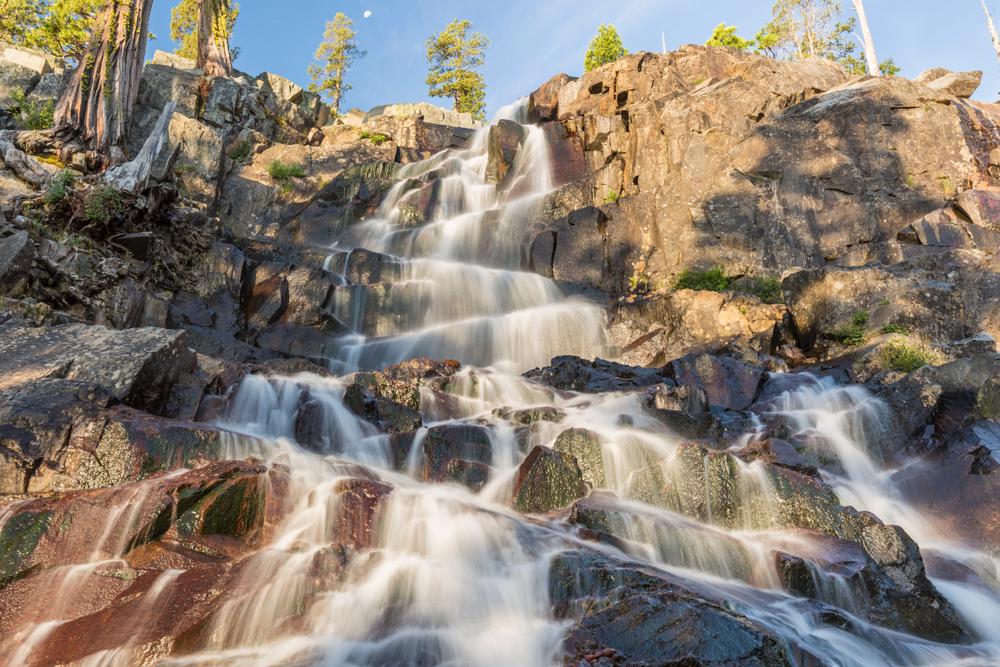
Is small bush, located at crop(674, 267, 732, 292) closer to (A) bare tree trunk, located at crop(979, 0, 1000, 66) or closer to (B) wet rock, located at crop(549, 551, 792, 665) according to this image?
(B) wet rock, located at crop(549, 551, 792, 665)

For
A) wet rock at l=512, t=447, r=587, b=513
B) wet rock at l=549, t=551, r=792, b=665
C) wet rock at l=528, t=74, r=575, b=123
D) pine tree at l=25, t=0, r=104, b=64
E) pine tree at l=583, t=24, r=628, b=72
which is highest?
pine tree at l=583, t=24, r=628, b=72

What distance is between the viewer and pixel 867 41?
32250 mm

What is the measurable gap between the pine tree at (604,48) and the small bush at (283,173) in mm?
21605

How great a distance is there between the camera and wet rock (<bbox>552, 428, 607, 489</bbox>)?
727 cm

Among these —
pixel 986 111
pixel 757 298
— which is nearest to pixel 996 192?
pixel 986 111

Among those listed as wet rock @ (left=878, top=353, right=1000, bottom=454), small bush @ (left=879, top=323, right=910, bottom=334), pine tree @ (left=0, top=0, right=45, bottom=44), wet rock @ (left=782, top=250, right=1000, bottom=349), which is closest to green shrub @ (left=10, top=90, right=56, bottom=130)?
pine tree @ (left=0, top=0, right=45, bottom=44)

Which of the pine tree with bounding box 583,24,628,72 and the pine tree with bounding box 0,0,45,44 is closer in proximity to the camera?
the pine tree with bounding box 0,0,45,44

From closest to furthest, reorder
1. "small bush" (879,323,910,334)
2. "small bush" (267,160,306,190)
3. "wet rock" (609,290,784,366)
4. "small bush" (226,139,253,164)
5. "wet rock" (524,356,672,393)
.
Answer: "wet rock" (524,356,672,393)
"small bush" (879,323,910,334)
"wet rock" (609,290,784,366)
"small bush" (267,160,306,190)
"small bush" (226,139,253,164)

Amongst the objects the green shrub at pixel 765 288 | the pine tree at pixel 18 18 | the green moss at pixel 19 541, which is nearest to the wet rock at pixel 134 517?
the green moss at pixel 19 541

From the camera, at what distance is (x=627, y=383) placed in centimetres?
1073

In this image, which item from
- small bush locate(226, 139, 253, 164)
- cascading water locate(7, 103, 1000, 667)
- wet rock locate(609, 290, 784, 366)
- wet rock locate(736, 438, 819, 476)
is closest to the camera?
cascading water locate(7, 103, 1000, 667)

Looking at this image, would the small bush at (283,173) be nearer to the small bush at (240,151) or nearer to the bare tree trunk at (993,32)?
the small bush at (240,151)

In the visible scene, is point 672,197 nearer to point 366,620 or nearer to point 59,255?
point 59,255

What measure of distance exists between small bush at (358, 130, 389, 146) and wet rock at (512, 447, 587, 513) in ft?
69.5
